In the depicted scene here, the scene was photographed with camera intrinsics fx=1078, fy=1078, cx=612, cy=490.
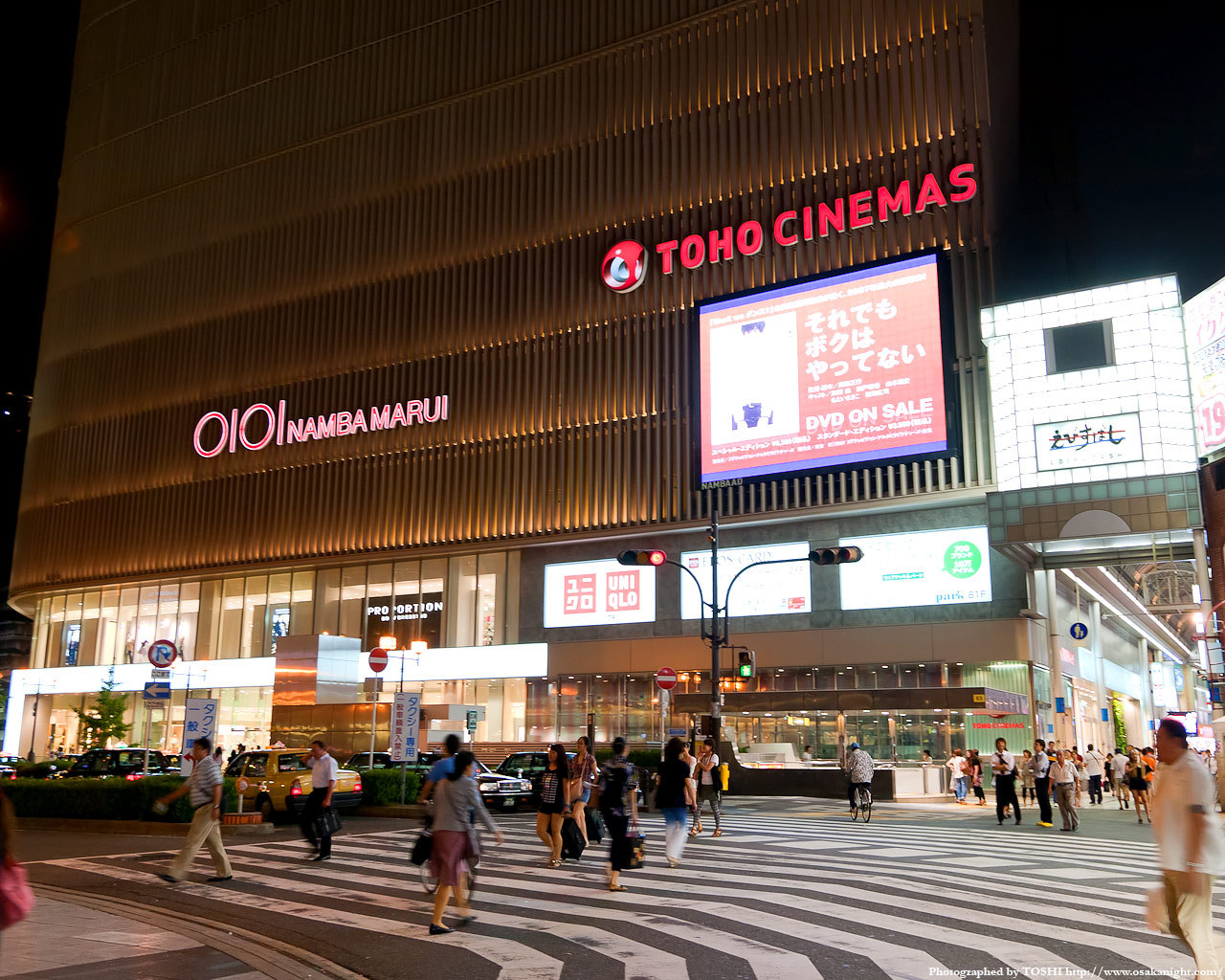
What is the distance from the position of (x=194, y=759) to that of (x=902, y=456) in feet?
83.3

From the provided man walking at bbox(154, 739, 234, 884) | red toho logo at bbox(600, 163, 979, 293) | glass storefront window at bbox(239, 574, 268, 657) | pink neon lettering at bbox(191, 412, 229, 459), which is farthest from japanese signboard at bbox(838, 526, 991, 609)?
pink neon lettering at bbox(191, 412, 229, 459)

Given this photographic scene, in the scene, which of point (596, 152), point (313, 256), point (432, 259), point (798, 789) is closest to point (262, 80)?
point (313, 256)

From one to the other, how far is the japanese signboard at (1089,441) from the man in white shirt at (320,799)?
2411cm

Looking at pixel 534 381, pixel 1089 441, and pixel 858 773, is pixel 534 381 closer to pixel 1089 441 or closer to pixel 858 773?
pixel 1089 441

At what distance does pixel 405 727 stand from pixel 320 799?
6479 mm

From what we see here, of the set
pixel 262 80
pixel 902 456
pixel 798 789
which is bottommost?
pixel 798 789

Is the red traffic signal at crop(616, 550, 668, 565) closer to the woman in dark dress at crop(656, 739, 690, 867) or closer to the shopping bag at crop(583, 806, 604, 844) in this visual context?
the shopping bag at crop(583, 806, 604, 844)

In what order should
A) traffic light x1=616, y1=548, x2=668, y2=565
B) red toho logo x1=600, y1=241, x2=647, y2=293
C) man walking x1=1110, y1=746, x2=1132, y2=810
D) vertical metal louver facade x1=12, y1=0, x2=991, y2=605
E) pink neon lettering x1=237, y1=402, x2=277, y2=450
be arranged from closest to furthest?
1. traffic light x1=616, y1=548, x2=668, y2=565
2. man walking x1=1110, y1=746, x2=1132, y2=810
3. vertical metal louver facade x1=12, y1=0, x2=991, y2=605
4. red toho logo x1=600, y1=241, x2=647, y2=293
5. pink neon lettering x1=237, y1=402, x2=277, y2=450

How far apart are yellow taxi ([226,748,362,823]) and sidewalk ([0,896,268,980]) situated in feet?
42.3

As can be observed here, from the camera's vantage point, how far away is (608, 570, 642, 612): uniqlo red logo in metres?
41.0

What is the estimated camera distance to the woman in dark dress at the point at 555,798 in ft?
50.9

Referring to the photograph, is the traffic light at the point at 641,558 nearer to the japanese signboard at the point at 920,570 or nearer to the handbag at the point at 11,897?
the japanese signboard at the point at 920,570

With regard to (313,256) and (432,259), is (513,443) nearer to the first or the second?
(432,259)

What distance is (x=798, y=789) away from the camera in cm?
3278
